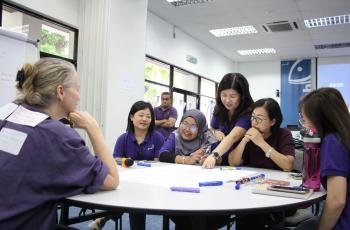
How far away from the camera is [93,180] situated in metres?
1.09

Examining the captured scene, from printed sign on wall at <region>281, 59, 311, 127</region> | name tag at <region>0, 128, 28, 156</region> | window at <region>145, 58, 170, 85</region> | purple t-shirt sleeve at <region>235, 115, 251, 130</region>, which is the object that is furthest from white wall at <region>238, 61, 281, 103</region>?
name tag at <region>0, 128, 28, 156</region>

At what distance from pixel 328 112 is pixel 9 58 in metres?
2.72

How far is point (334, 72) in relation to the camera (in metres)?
8.61

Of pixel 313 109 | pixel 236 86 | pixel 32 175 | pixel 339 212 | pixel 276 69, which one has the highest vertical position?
pixel 276 69

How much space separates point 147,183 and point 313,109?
2.41 ft

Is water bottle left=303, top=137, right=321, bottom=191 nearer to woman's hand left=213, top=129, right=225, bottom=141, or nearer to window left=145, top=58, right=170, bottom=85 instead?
woman's hand left=213, top=129, right=225, bottom=141

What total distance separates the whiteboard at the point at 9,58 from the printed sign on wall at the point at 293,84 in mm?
7463

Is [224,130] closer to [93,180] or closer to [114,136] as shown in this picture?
[93,180]

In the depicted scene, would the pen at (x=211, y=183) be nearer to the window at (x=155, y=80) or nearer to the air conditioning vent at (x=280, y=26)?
the window at (x=155, y=80)

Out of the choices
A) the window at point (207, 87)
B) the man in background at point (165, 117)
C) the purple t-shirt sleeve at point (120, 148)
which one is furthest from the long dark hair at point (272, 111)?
the window at point (207, 87)

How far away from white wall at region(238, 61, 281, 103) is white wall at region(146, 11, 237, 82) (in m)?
1.12

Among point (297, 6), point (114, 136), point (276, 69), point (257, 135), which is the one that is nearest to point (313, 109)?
point (257, 135)

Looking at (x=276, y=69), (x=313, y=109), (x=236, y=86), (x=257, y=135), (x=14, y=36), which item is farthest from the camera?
(x=276, y=69)

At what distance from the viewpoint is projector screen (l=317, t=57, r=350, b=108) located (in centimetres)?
845
